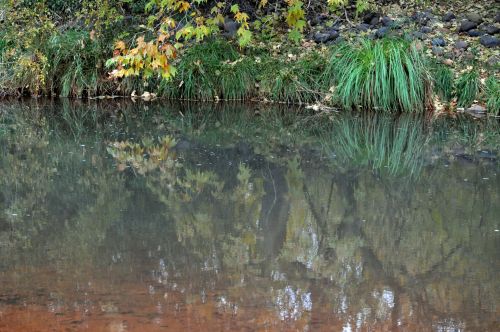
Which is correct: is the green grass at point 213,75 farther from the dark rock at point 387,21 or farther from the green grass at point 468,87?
the green grass at point 468,87

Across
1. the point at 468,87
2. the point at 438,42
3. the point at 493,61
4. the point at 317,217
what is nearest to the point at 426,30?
the point at 438,42

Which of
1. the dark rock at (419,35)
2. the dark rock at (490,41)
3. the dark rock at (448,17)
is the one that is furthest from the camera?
the dark rock at (448,17)

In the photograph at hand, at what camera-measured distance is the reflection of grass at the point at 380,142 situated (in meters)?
7.67

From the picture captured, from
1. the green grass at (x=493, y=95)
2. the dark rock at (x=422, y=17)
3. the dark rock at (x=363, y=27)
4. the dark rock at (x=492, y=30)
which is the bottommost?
the green grass at (x=493, y=95)

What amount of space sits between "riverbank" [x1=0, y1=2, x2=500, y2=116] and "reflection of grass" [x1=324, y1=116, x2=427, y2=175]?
0.82 metres

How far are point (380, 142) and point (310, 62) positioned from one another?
10.7 ft

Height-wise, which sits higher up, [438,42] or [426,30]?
[426,30]

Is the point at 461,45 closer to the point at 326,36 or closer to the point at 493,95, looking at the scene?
the point at 493,95

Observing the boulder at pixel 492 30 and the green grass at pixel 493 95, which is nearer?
the green grass at pixel 493 95

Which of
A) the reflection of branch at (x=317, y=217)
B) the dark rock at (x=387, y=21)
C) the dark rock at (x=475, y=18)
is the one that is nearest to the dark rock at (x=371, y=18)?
the dark rock at (x=387, y=21)

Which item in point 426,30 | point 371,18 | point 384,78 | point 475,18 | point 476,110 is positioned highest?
point 475,18

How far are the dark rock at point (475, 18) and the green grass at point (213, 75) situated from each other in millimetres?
4157

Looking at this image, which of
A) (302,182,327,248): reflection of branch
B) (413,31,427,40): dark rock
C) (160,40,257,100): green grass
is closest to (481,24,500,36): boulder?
(413,31,427,40): dark rock

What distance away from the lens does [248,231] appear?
5.22 meters
